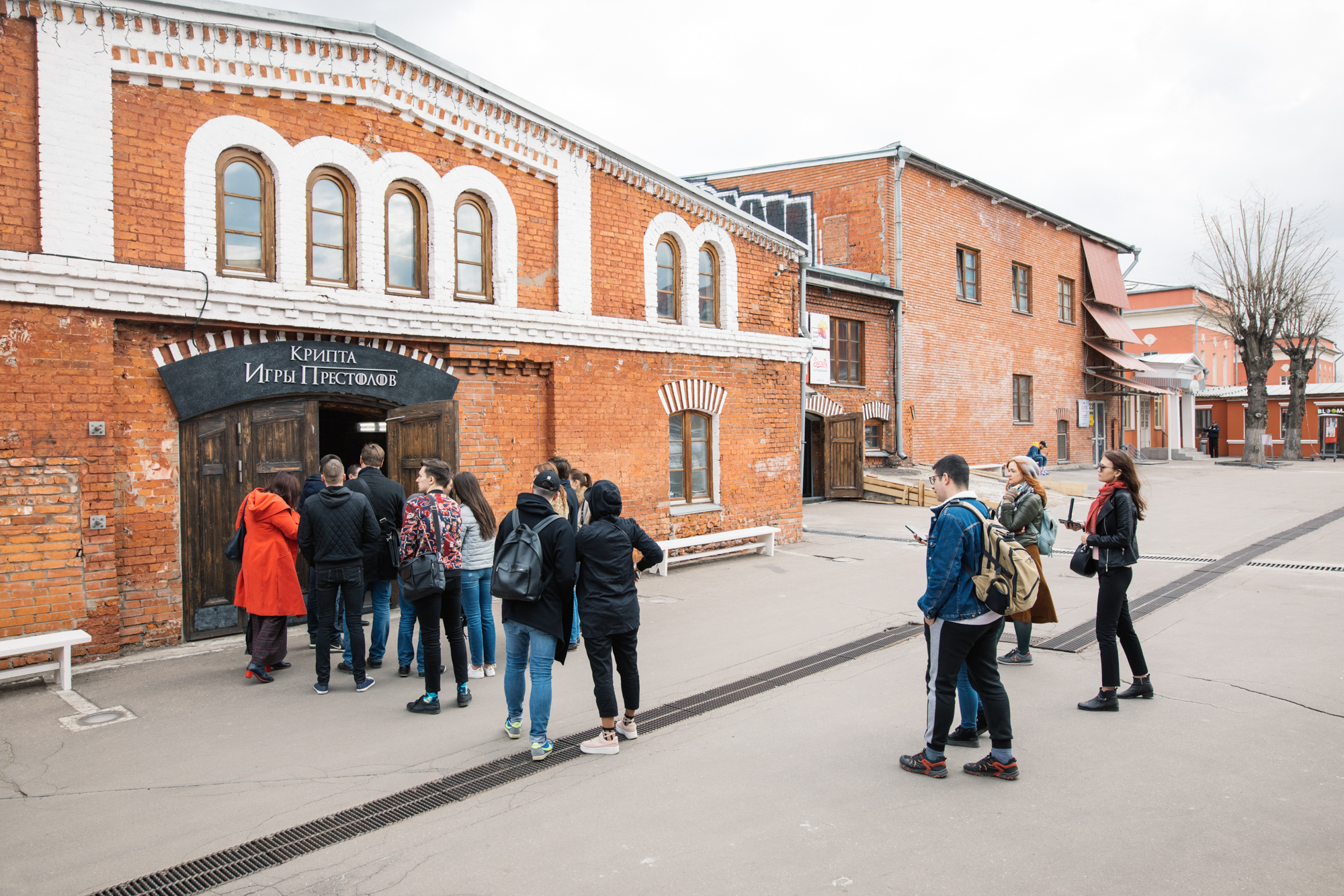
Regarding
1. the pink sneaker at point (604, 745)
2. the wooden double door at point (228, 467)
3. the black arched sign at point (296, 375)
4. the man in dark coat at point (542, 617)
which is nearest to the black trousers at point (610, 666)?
the pink sneaker at point (604, 745)

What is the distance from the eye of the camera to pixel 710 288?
12602 millimetres

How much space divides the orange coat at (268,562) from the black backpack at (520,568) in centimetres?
250

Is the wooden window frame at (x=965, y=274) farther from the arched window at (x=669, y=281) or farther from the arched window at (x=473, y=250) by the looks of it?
the arched window at (x=473, y=250)

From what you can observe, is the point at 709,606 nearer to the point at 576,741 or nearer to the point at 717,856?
the point at 576,741

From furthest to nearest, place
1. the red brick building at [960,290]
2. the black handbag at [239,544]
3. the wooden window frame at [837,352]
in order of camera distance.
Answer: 1. the red brick building at [960,290]
2. the wooden window frame at [837,352]
3. the black handbag at [239,544]

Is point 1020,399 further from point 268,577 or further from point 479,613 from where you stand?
point 268,577

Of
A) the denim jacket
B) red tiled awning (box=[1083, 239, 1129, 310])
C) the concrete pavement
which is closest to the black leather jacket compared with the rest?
the concrete pavement

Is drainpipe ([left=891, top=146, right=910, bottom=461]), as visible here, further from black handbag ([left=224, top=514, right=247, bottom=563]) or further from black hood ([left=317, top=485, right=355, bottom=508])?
black handbag ([left=224, top=514, right=247, bottom=563])

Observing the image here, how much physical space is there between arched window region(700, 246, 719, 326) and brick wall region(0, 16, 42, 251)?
7.82 metres

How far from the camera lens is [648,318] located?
37.7 feet

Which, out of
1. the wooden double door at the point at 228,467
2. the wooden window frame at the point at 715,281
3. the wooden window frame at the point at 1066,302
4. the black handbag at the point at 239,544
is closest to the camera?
the black handbag at the point at 239,544

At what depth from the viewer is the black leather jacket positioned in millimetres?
5781

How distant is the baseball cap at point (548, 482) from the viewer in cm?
550

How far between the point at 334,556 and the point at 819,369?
48.5 ft
